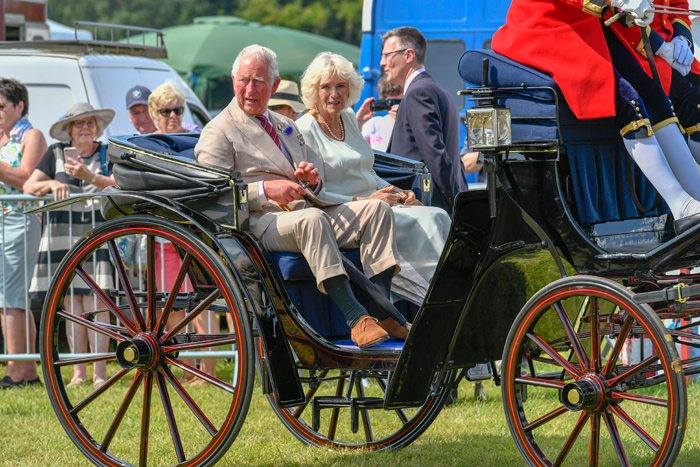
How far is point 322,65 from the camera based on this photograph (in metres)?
4.72

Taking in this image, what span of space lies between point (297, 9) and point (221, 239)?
35.3m

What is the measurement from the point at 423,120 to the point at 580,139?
2.32 meters

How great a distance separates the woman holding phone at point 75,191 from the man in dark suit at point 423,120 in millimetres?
1898

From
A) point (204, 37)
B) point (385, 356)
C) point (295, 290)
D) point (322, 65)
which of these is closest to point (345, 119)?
point (322, 65)

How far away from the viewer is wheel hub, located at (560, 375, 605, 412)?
3.22m

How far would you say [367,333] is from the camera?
385cm

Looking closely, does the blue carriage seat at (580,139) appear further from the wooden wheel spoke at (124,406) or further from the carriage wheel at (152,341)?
the wooden wheel spoke at (124,406)

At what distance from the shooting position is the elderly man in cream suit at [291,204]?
3895 millimetres

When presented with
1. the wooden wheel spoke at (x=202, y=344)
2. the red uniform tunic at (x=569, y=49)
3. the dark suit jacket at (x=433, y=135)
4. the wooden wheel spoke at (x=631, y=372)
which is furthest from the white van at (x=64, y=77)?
the wooden wheel spoke at (x=631, y=372)

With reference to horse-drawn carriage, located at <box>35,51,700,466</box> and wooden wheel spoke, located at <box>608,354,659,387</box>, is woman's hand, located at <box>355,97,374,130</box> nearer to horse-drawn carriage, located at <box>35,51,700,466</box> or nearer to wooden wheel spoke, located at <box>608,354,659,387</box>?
horse-drawn carriage, located at <box>35,51,700,466</box>

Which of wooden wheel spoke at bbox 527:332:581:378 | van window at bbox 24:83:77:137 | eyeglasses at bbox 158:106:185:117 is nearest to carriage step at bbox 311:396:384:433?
wooden wheel spoke at bbox 527:332:581:378

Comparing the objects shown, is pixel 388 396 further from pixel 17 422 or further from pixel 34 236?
pixel 34 236

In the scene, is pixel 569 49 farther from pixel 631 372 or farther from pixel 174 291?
pixel 174 291

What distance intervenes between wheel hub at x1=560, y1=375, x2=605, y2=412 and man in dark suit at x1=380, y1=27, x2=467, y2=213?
8.55 feet
